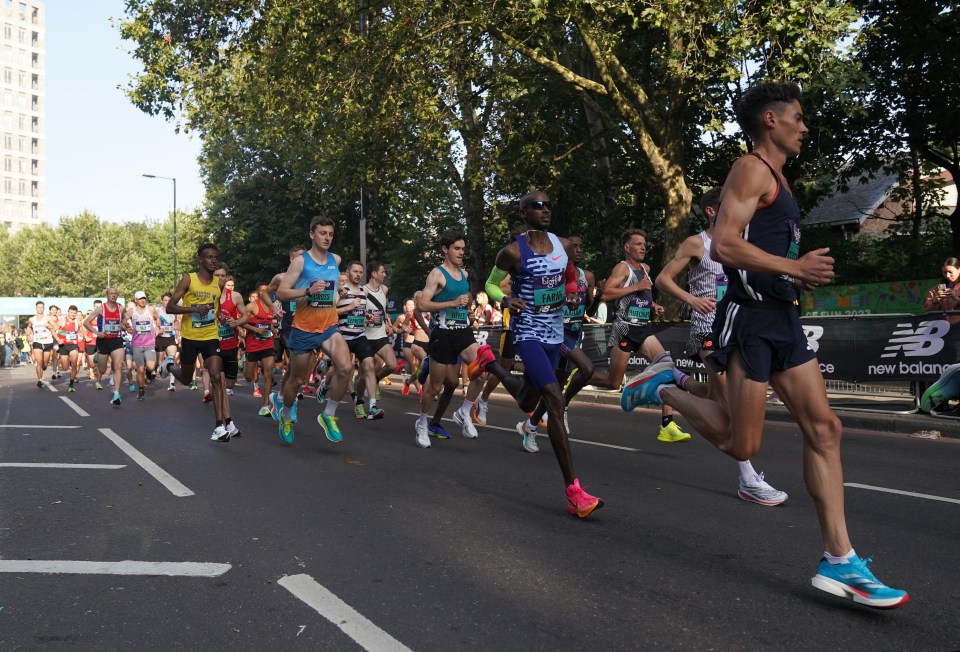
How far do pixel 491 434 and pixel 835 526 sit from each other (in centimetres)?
643

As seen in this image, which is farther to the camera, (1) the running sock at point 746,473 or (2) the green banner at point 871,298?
(2) the green banner at point 871,298

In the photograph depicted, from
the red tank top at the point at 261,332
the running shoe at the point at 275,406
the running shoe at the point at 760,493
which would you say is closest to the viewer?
the running shoe at the point at 760,493

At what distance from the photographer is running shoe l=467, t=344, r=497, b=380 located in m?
8.68

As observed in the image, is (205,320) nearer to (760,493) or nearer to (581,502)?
(581,502)

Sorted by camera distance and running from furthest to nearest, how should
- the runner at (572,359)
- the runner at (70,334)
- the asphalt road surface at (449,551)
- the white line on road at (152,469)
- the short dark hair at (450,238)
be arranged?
the runner at (70,334), the short dark hair at (450,238), the runner at (572,359), the white line on road at (152,469), the asphalt road surface at (449,551)

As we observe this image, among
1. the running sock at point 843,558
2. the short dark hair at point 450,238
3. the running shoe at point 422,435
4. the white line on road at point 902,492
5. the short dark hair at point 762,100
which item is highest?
the short dark hair at point 762,100

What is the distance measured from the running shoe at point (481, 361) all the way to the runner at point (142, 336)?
8463 mm

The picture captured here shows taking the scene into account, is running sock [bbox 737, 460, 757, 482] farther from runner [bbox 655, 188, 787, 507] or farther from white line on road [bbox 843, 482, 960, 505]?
white line on road [bbox 843, 482, 960, 505]

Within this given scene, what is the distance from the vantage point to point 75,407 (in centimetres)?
1394

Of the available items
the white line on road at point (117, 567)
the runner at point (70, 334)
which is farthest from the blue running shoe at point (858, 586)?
the runner at point (70, 334)

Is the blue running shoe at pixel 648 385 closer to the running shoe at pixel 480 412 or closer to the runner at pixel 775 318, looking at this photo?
the runner at pixel 775 318

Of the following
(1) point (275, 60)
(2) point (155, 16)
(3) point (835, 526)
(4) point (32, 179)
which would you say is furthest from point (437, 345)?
(4) point (32, 179)

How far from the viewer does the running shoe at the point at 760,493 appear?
577 cm

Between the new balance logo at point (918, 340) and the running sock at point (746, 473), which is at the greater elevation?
the new balance logo at point (918, 340)
